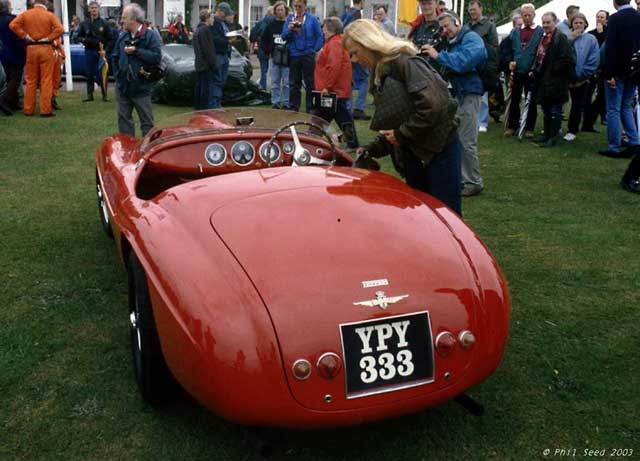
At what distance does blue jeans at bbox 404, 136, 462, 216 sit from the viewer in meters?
4.10

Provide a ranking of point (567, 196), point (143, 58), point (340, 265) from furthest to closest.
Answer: point (143, 58) → point (567, 196) → point (340, 265)

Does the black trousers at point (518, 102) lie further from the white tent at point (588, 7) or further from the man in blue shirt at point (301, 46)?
the white tent at point (588, 7)

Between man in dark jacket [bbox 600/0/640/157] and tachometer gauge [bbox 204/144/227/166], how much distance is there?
6252 millimetres

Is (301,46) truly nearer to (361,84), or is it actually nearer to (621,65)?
(361,84)

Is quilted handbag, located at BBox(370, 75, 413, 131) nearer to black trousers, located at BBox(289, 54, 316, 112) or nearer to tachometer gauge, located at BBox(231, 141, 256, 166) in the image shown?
tachometer gauge, located at BBox(231, 141, 256, 166)

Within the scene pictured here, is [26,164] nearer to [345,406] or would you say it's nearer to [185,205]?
[185,205]

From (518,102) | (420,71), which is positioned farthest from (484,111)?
(420,71)

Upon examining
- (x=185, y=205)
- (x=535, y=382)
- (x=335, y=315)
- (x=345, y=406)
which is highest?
(x=185, y=205)

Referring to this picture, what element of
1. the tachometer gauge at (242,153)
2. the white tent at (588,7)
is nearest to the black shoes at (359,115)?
the tachometer gauge at (242,153)

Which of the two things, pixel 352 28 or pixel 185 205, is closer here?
pixel 185 205

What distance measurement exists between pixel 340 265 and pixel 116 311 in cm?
202

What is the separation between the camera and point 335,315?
7.90 feet

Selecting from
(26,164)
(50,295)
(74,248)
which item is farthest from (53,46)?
(50,295)

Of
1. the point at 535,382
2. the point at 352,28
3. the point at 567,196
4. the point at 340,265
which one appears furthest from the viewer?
the point at 567,196
